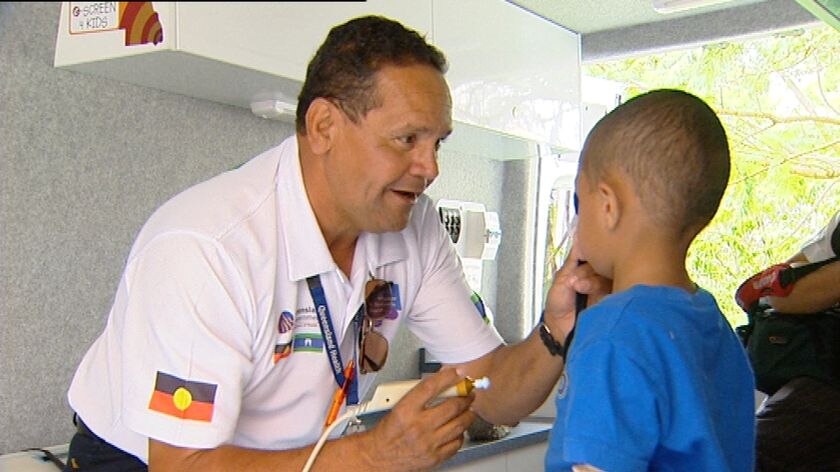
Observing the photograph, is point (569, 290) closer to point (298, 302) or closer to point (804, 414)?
point (298, 302)

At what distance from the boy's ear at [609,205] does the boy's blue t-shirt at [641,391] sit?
3.2 inches

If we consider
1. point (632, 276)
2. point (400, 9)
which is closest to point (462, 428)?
point (632, 276)

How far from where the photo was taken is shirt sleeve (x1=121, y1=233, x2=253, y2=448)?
92 cm

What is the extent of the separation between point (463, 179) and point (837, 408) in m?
1.08

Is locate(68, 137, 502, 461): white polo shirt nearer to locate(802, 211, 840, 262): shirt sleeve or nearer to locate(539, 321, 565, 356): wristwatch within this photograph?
locate(539, 321, 565, 356): wristwatch

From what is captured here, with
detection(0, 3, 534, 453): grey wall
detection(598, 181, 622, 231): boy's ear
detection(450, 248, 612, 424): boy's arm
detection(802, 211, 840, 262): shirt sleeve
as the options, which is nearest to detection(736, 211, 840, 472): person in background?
detection(802, 211, 840, 262): shirt sleeve

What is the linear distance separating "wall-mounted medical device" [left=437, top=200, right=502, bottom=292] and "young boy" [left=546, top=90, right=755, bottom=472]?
126cm

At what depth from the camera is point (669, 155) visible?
0.89 metres

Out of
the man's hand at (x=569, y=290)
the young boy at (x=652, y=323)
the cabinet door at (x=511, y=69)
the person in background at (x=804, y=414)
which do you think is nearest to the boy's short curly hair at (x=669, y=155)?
the young boy at (x=652, y=323)

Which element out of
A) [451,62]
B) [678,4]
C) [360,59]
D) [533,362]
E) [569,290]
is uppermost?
[678,4]

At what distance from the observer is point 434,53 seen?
107 centimetres

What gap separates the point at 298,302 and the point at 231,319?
→ 0.43 ft

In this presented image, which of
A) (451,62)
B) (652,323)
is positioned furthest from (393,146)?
(451,62)

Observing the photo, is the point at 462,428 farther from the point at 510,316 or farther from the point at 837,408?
the point at 510,316
